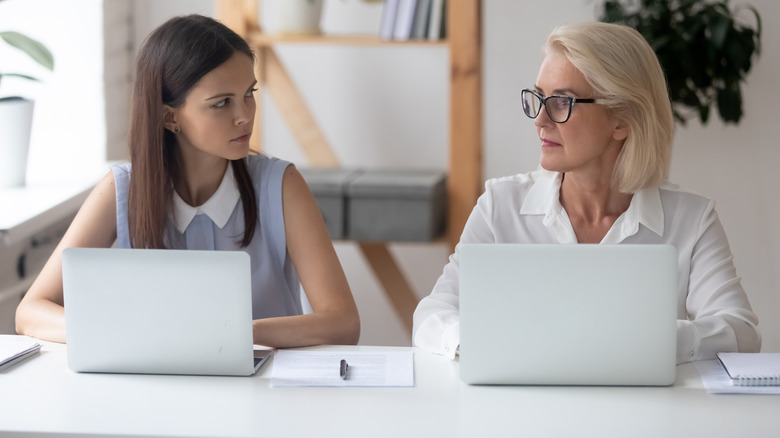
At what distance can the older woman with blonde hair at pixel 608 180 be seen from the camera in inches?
71.9

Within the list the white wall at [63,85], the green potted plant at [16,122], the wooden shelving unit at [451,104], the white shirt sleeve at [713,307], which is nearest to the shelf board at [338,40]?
the wooden shelving unit at [451,104]

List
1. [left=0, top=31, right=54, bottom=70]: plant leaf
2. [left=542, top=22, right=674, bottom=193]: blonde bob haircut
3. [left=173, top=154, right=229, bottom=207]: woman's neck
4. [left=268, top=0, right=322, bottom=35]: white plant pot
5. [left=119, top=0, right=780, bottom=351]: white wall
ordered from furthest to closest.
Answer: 1. [left=119, top=0, right=780, bottom=351]: white wall
2. [left=268, top=0, right=322, bottom=35]: white plant pot
3. [left=0, top=31, right=54, bottom=70]: plant leaf
4. [left=173, top=154, right=229, bottom=207]: woman's neck
5. [left=542, top=22, right=674, bottom=193]: blonde bob haircut

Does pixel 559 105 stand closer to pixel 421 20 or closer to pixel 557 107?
pixel 557 107

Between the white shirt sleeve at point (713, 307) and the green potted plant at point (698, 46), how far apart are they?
1299 millimetres

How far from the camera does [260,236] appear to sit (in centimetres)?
206

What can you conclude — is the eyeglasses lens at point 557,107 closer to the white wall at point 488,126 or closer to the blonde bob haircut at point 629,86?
the blonde bob haircut at point 629,86

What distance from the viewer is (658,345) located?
1391 millimetres

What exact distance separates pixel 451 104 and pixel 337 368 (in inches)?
69.7

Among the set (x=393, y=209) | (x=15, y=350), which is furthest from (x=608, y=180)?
(x=393, y=209)

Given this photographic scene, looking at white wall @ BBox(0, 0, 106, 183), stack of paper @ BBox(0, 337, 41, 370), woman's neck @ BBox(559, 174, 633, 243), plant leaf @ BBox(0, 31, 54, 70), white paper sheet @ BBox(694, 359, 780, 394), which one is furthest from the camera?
white wall @ BBox(0, 0, 106, 183)

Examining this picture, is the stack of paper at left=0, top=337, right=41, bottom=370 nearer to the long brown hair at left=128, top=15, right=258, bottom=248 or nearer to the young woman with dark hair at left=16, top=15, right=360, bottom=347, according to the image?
the young woman with dark hair at left=16, top=15, right=360, bottom=347

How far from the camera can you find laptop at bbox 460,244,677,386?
1.36 metres

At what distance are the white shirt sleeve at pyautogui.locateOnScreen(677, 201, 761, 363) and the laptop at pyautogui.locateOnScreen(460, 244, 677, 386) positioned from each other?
0.18m

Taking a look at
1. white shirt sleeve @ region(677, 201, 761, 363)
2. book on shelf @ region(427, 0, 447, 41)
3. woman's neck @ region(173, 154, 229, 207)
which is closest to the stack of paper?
woman's neck @ region(173, 154, 229, 207)
